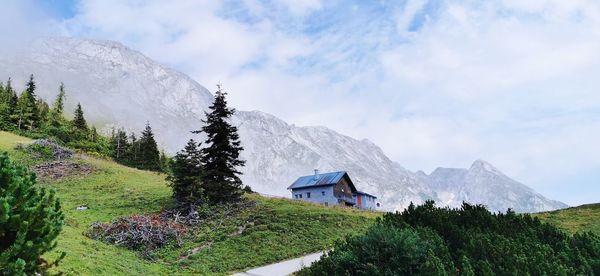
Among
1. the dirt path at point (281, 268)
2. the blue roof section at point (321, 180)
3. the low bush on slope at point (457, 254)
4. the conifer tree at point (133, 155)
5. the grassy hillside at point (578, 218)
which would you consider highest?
the conifer tree at point (133, 155)

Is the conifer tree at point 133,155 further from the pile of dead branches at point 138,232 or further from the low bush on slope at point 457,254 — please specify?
the low bush on slope at point 457,254

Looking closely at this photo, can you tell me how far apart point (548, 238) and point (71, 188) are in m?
41.5

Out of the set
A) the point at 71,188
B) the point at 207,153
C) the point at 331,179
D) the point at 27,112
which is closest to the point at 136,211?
the point at 207,153

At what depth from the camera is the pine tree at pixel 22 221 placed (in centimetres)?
877

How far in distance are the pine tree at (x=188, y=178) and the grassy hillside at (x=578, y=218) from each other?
88.9 feet

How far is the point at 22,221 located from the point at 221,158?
29.4m

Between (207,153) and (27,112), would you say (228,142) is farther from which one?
(27,112)

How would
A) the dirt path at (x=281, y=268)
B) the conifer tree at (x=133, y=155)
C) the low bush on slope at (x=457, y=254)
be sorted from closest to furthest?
the low bush on slope at (x=457, y=254), the dirt path at (x=281, y=268), the conifer tree at (x=133, y=155)

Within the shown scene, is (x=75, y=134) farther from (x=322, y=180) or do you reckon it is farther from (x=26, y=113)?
(x=322, y=180)

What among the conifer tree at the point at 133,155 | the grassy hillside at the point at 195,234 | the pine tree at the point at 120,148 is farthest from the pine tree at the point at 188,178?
the pine tree at the point at 120,148

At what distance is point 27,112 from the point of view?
77.2 metres

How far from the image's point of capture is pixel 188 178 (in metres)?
35.2

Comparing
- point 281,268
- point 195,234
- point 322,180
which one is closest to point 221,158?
point 195,234

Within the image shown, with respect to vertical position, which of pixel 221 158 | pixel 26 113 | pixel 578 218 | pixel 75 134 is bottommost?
pixel 578 218
